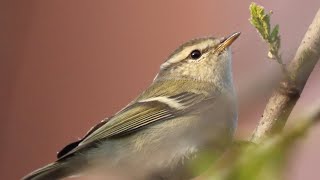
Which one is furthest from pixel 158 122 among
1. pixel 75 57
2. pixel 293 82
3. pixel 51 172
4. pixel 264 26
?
pixel 75 57

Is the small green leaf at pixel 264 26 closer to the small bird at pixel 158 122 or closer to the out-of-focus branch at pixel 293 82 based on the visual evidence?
the out-of-focus branch at pixel 293 82

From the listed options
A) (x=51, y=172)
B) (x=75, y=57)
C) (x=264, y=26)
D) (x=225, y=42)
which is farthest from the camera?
(x=75, y=57)

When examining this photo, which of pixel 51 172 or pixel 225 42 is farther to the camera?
pixel 225 42

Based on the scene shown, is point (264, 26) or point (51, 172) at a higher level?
point (264, 26)

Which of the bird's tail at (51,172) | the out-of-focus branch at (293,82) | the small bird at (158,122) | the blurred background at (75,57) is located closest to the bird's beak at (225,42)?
the small bird at (158,122)

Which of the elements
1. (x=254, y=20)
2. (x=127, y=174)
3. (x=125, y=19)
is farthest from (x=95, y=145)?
(x=125, y=19)

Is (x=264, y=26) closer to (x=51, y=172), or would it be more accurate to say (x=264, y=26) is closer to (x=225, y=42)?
(x=51, y=172)

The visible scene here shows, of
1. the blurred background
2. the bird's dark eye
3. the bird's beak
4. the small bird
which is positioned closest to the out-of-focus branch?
the small bird
